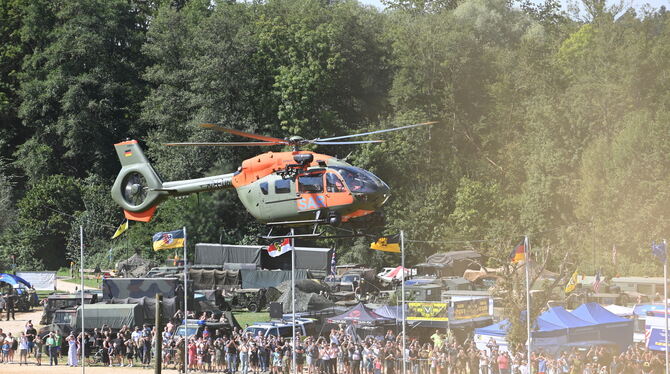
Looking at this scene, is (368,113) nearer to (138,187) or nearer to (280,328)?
(280,328)

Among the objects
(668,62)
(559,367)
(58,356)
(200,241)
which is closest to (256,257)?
(200,241)

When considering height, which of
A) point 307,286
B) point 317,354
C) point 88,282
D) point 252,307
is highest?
point 307,286

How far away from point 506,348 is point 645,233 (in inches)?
987

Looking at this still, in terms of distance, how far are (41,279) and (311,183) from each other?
113 ft

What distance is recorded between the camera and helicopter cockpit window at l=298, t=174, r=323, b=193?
25.2 meters

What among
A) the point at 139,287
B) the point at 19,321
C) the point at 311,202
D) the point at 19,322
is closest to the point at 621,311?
the point at 311,202

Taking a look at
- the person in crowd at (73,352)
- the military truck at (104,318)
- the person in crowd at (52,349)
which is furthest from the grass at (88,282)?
the person in crowd at (73,352)

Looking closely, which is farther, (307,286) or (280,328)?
(307,286)

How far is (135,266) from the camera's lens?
183 ft

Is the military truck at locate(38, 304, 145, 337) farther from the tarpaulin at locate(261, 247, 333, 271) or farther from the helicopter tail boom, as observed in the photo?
the tarpaulin at locate(261, 247, 333, 271)

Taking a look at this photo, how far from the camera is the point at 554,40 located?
73500 millimetres

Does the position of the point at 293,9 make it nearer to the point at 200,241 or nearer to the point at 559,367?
the point at 200,241

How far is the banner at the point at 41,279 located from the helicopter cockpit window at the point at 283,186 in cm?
3286

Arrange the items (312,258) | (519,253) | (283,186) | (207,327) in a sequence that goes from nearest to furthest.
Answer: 1. (283,186)
2. (519,253)
3. (207,327)
4. (312,258)
